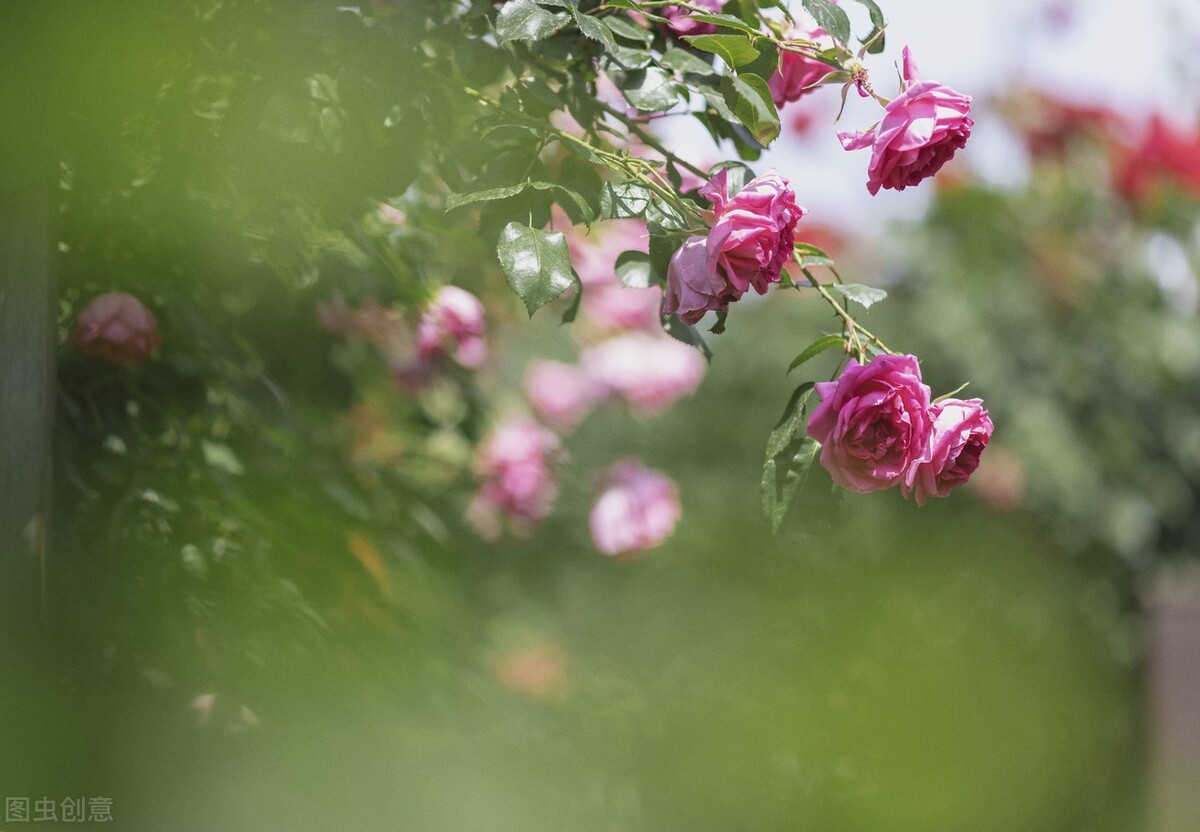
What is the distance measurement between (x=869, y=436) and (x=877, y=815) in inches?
60.9

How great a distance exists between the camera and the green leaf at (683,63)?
0.90m

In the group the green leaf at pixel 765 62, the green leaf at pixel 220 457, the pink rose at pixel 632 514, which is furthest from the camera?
the pink rose at pixel 632 514

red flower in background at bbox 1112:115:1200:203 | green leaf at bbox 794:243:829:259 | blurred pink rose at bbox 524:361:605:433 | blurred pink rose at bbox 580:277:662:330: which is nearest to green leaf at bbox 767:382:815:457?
green leaf at bbox 794:243:829:259

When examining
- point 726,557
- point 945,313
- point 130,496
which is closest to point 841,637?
point 726,557

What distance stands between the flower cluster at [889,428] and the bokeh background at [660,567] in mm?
71

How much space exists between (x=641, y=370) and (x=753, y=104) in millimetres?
1824

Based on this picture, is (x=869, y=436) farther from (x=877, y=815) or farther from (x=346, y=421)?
(x=877, y=815)

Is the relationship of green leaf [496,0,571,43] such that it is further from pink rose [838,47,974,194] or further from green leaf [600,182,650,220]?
pink rose [838,47,974,194]

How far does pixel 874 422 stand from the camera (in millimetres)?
747

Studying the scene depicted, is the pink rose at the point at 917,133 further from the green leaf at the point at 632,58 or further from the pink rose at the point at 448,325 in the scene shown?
the pink rose at the point at 448,325

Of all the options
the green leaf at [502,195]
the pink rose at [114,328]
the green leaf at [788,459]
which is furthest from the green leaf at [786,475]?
the pink rose at [114,328]

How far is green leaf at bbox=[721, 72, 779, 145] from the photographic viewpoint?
32.3 inches

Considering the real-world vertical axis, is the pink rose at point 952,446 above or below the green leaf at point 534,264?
below

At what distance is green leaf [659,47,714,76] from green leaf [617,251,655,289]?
0.15 meters
